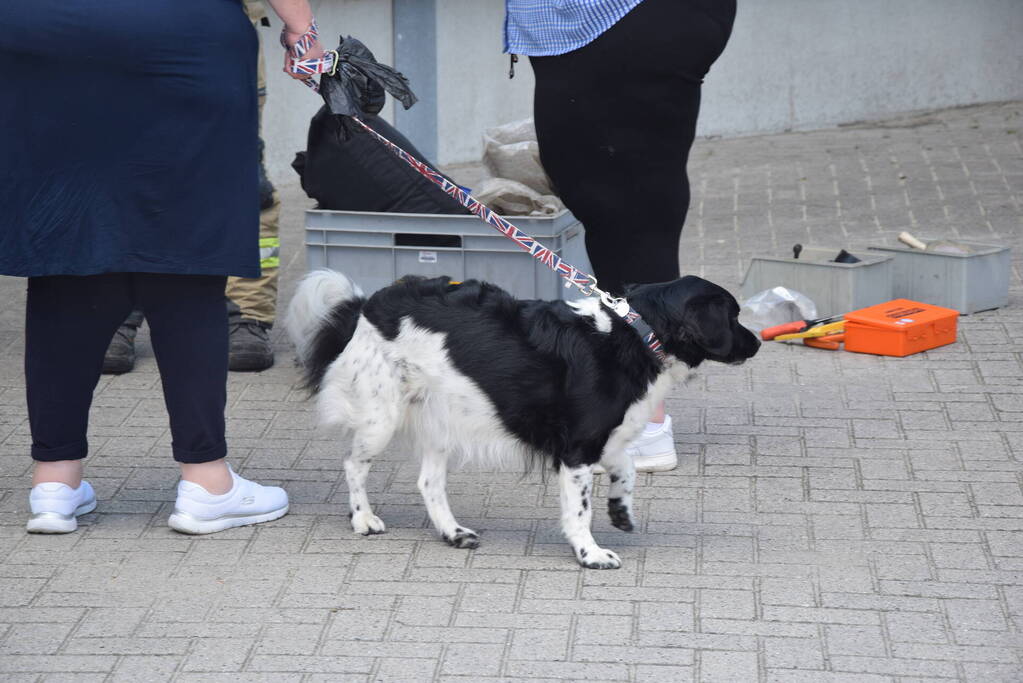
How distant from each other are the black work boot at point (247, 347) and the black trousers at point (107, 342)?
1813 mm

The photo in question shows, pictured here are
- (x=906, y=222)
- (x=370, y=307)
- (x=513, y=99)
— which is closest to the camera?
(x=370, y=307)

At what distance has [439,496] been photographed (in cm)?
423

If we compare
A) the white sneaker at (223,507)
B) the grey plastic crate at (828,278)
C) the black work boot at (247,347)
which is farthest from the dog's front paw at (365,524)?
the grey plastic crate at (828,278)

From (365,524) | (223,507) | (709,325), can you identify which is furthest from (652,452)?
(223,507)

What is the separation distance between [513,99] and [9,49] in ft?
26.2

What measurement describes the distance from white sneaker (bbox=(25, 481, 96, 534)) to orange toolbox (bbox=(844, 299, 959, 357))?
3.52m

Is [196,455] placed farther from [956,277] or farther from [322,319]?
[956,277]

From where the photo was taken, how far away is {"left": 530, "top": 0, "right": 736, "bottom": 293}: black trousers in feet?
14.5

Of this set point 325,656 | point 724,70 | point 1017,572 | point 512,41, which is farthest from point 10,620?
point 724,70


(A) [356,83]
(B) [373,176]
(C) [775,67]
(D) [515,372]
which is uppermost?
(A) [356,83]

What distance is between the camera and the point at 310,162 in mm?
6043

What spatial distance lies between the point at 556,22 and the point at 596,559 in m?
1.76

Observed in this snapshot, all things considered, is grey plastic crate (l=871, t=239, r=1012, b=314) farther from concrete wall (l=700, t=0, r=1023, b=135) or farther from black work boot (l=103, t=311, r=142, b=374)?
concrete wall (l=700, t=0, r=1023, b=135)

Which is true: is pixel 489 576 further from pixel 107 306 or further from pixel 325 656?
pixel 107 306
